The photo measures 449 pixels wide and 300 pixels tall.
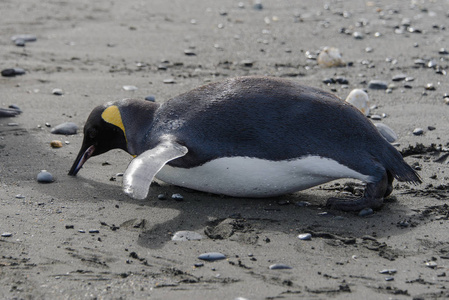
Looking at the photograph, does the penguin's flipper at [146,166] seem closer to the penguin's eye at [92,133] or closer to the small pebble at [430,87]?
the penguin's eye at [92,133]

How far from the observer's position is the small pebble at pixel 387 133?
16.5 ft

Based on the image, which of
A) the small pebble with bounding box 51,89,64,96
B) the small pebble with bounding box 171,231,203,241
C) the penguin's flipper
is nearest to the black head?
the penguin's flipper

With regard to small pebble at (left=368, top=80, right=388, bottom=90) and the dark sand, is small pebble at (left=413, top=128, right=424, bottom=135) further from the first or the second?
small pebble at (left=368, top=80, right=388, bottom=90)

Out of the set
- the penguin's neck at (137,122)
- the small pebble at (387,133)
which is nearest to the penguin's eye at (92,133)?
the penguin's neck at (137,122)

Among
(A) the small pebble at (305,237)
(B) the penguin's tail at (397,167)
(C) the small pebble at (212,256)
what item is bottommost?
(A) the small pebble at (305,237)

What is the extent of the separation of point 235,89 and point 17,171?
159 centimetres

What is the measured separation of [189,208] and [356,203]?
0.97 m

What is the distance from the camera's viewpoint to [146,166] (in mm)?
3619

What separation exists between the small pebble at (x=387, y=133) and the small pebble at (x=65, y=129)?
7.83 feet

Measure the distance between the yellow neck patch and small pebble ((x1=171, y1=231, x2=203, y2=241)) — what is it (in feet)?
3.64

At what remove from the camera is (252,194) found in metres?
3.94

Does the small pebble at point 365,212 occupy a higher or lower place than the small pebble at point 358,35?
higher

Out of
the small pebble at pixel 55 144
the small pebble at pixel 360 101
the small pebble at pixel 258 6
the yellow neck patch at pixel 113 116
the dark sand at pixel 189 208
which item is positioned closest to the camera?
the dark sand at pixel 189 208

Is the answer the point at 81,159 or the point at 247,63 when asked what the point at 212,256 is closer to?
the point at 81,159
